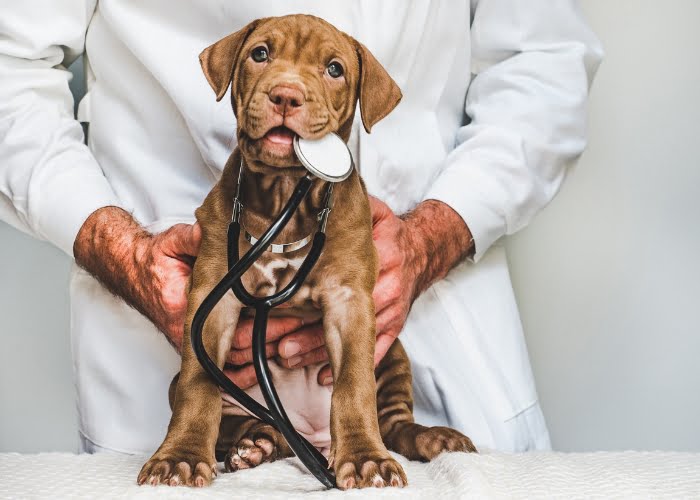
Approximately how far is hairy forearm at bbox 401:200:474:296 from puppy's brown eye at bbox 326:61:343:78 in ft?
1.41

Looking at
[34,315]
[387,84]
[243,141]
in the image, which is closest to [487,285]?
[387,84]

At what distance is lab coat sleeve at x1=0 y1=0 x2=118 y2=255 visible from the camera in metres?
1.88

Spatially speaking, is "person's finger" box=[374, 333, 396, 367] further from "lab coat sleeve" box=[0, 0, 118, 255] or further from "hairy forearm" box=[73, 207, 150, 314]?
"lab coat sleeve" box=[0, 0, 118, 255]

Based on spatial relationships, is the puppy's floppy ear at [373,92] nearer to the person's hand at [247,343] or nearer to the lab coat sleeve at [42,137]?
the person's hand at [247,343]

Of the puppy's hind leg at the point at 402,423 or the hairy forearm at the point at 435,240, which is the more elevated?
the hairy forearm at the point at 435,240

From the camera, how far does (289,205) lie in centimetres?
132

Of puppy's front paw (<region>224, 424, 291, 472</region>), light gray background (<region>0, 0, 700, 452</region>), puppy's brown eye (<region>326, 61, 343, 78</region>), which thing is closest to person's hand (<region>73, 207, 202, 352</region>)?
puppy's front paw (<region>224, 424, 291, 472</region>)

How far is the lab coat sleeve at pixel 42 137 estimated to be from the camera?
1.88 m

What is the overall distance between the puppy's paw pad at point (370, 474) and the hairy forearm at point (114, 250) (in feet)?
1.95

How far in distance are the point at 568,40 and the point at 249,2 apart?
769 millimetres

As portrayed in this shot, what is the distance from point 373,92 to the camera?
153 centimetres

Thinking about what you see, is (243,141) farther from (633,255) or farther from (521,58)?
(633,255)

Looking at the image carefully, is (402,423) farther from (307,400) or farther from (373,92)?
(373,92)

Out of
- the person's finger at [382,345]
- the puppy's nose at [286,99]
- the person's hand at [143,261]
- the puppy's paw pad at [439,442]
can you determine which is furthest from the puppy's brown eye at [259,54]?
the puppy's paw pad at [439,442]
